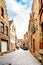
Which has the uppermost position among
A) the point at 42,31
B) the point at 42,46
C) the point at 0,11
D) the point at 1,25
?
the point at 0,11

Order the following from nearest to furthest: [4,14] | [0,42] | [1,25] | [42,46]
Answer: [42,46], [0,42], [1,25], [4,14]

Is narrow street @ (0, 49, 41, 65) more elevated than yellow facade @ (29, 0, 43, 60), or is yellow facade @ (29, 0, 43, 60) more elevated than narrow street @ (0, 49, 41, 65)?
yellow facade @ (29, 0, 43, 60)

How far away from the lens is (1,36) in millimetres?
28703

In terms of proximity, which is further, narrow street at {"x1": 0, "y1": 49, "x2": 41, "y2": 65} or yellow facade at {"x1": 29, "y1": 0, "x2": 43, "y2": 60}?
yellow facade at {"x1": 29, "y1": 0, "x2": 43, "y2": 60}

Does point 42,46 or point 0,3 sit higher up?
point 0,3

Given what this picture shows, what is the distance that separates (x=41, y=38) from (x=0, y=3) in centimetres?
1550

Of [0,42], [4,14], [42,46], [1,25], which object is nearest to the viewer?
[42,46]

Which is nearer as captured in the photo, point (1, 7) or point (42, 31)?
point (42, 31)

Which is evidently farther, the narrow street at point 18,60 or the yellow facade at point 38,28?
the yellow facade at point 38,28

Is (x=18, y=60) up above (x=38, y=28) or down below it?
below

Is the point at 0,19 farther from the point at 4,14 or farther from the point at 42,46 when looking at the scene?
the point at 42,46

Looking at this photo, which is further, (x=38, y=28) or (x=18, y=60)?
(x=18, y=60)

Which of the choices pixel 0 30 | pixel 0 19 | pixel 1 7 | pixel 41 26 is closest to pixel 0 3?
pixel 1 7

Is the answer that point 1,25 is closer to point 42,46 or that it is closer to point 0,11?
point 0,11
